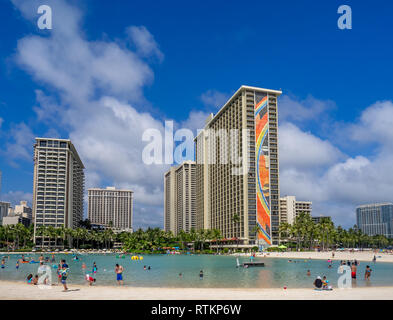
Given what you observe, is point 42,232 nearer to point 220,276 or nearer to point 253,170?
point 253,170

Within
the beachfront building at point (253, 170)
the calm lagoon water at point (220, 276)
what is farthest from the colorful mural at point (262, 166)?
the calm lagoon water at point (220, 276)

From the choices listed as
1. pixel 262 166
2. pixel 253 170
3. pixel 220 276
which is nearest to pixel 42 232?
pixel 253 170

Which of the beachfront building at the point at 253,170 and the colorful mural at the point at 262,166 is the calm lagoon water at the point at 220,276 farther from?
the beachfront building at the point at 253,170

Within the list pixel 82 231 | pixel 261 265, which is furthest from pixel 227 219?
pixel 261 265

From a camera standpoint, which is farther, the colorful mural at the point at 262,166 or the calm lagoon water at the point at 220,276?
the colorful mural at the point at 262,166

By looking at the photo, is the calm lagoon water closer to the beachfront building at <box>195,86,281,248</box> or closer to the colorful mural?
the colorful mural

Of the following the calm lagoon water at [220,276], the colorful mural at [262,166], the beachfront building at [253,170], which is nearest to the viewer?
the calm lagoon water at [220,276]

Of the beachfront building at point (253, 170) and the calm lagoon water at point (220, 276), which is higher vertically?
the beachfront building at point (253, 170)

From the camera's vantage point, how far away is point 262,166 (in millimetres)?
170375

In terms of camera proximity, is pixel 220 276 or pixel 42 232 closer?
pixel 220 276

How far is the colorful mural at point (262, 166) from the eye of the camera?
545 feet

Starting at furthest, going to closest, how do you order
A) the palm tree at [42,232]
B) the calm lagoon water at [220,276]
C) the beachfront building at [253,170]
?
the palm tree at [42,232] → the beachfront building at [253,170] → the calm lagoon water at [220,276]

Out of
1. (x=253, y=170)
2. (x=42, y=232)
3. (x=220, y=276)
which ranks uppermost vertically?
(x=253, y=170)
